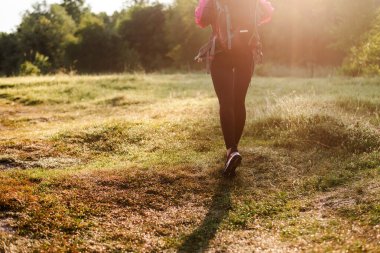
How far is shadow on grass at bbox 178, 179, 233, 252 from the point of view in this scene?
3.14m

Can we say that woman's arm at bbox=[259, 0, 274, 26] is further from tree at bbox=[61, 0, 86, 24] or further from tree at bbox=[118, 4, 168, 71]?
tree at bbox=[61, 0, 86, 24]

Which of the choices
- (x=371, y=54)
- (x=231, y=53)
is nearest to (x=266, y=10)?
(x=231, y=53)

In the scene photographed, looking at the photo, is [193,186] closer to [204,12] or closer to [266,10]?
[204,12]

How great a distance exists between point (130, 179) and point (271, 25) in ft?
94.8

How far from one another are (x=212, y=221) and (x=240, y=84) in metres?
1.73

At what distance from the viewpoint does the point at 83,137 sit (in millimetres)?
6223

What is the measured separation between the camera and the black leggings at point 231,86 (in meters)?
4.41

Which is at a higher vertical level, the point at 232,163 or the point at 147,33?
the point at 147,33

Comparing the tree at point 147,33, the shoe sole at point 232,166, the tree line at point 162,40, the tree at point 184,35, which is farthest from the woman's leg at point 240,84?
the tree at point 147,33

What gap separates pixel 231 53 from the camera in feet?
15.0

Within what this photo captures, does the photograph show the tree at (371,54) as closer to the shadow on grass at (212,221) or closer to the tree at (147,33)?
the shadow on grass at (212,221)

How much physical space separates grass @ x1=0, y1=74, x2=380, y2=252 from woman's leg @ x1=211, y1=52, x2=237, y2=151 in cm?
49

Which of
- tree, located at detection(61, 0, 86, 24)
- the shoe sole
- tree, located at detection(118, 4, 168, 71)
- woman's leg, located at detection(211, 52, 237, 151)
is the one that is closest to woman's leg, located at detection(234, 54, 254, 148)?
woman's leg, located at detection(211, 52, 237, 151)

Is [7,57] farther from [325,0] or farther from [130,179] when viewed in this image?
[130,179]
